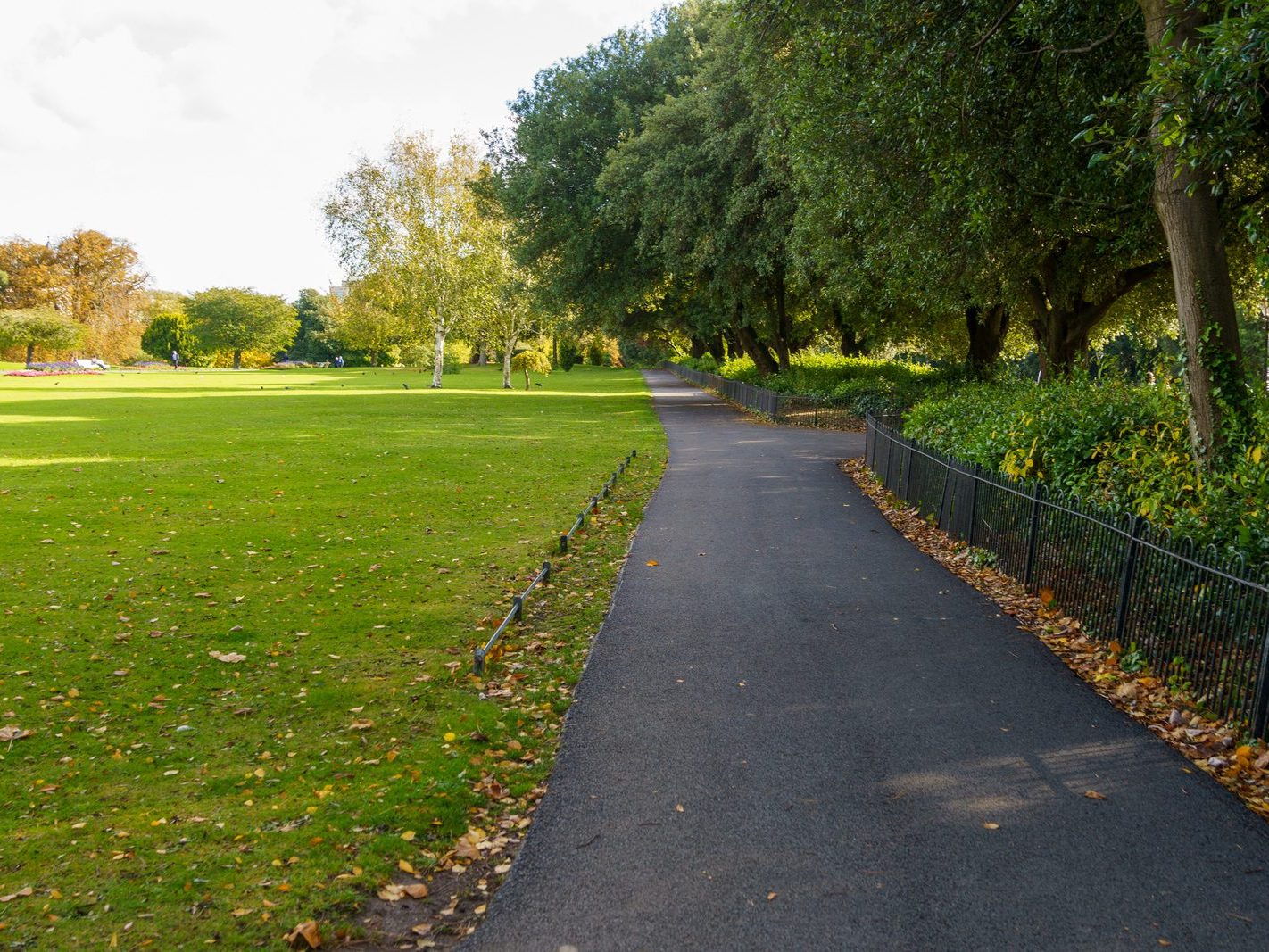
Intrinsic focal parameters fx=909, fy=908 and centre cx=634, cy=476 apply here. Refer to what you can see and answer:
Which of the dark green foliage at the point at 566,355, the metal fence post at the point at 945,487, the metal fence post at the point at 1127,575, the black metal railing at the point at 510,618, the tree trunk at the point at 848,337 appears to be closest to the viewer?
the black metal railing at the point at 510,618

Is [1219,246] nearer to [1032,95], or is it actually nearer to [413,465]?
[1032,95]

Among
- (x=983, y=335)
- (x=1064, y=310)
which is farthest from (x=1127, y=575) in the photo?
(x=983, y=335)

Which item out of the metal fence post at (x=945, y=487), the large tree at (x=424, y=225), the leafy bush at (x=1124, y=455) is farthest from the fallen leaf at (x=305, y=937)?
the large tree at (x=424, y=225)

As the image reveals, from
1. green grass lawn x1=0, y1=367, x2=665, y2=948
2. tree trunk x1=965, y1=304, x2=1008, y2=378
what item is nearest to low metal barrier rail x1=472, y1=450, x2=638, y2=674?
green grass lawn x1=0, y1=367, x2=665, y2=948

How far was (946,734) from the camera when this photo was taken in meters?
5.79

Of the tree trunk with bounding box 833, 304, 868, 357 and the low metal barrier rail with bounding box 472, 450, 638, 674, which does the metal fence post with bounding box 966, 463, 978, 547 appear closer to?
the low metal barrier rail with bounding box 472, 450, 638, 674

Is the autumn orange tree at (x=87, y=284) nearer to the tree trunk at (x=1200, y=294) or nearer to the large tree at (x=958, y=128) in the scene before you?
the large tree at (x=958, y=128)

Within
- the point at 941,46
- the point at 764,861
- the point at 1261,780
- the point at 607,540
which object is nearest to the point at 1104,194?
the point at 941,46

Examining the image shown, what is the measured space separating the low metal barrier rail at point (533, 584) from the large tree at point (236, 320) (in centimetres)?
9335

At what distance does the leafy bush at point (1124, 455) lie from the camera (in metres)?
7.20

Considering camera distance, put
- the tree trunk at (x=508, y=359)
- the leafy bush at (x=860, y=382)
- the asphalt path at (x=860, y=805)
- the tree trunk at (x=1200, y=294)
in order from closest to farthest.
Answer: the asphalt path at (x=860, y=805), the tree trunk at (x=1200, y=294), the leafy bush at (x=860, y=382), the tree trunk at (x=508, y=359)

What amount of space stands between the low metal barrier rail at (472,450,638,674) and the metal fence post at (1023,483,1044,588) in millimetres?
4886

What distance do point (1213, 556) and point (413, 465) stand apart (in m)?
15.0

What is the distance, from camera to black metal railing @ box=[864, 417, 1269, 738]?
19.1ft
